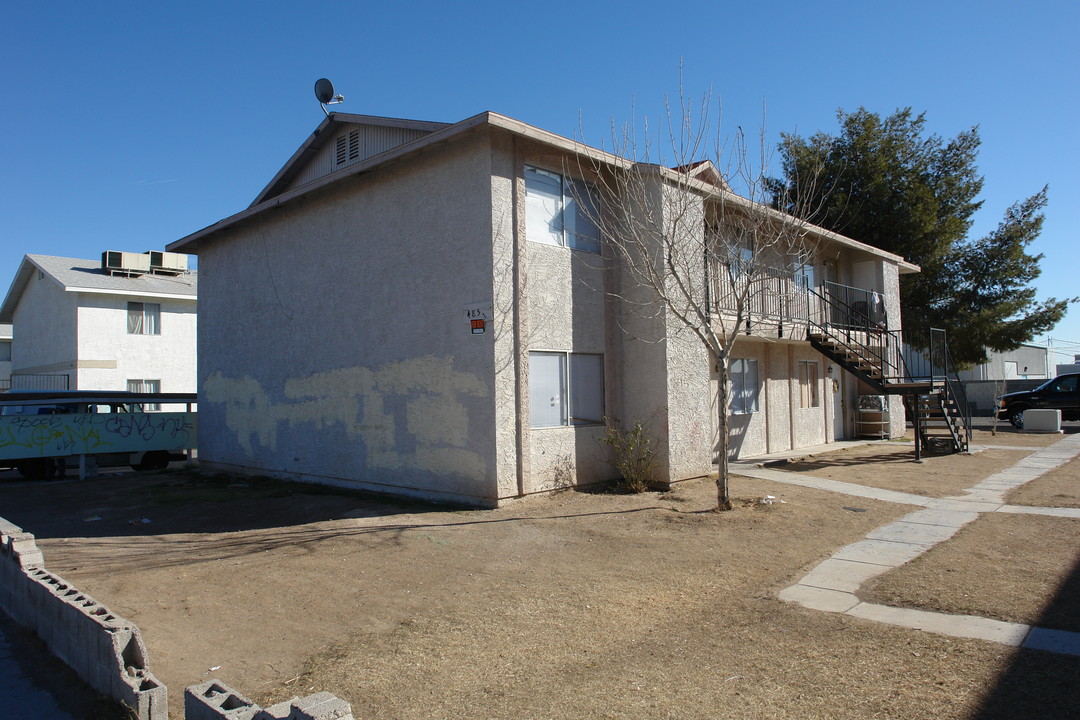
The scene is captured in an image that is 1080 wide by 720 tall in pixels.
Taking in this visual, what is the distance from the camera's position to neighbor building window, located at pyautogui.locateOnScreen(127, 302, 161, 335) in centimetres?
2726

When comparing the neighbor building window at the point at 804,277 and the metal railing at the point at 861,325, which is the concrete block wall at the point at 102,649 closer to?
the neighbor building window at the point at 804,277

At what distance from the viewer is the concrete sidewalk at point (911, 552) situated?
5.23 metres

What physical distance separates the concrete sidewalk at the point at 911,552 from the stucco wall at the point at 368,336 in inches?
187

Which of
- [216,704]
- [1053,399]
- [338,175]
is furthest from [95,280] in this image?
[1053,399]

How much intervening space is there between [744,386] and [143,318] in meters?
23.0

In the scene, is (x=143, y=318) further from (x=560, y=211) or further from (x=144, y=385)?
(x=560, y=211)

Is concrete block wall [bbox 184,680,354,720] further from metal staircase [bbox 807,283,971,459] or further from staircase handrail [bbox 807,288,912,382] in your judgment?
staircase handrail [bbox 807,288,912,382]

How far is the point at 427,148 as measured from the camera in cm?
1121

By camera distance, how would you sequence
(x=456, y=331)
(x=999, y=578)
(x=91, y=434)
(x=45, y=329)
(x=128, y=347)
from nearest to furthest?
(x=999, y=578) → (x=456, y=331) → (x=91, y=434) → (x=128, y=347) → (x=45, y=329)

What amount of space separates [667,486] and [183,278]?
26.4 metres

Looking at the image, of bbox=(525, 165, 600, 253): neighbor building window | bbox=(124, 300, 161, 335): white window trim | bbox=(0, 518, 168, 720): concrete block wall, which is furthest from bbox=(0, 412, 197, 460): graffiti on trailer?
bbox=(124, 300, 161, 335): white window trim

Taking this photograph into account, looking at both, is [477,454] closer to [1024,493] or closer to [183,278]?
[1024,493]

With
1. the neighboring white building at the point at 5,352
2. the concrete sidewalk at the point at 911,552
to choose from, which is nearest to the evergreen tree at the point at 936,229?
the concrete sidewalk at the point at 911,552

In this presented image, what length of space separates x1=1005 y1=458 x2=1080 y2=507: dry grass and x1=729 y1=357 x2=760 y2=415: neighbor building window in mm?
5147
